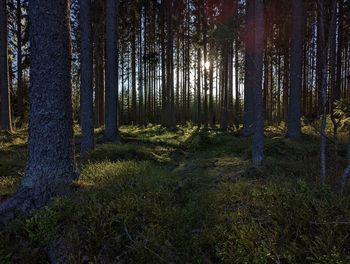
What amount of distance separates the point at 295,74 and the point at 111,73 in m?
7.55

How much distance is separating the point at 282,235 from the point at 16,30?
72.2 feet

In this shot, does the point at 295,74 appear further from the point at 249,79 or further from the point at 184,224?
the point at 184,224

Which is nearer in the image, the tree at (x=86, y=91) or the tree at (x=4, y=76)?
the tree at (x=86, y=91)

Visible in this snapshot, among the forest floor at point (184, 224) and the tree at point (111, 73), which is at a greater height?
the tree at point (111, 73)

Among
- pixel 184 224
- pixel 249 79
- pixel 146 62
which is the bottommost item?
pixel 184 224

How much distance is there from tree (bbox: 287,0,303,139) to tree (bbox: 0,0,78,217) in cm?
963

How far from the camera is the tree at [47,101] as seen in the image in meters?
5.18

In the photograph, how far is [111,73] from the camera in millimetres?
11742

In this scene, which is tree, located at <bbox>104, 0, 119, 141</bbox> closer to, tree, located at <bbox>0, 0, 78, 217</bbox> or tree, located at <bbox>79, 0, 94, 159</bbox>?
tree, located at <bbox>79, 0, 94, 159</bbox>

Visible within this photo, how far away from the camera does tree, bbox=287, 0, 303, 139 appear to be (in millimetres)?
12008

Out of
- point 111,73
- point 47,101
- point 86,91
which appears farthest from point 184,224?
point 111,73

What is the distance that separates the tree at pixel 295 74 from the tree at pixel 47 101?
31.6 ft

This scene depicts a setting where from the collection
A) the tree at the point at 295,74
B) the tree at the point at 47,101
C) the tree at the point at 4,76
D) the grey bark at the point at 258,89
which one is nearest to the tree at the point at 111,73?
the grey bark at the point at 258,89

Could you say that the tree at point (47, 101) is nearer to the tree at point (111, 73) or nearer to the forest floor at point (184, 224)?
the forest floor at point (184, 224)
